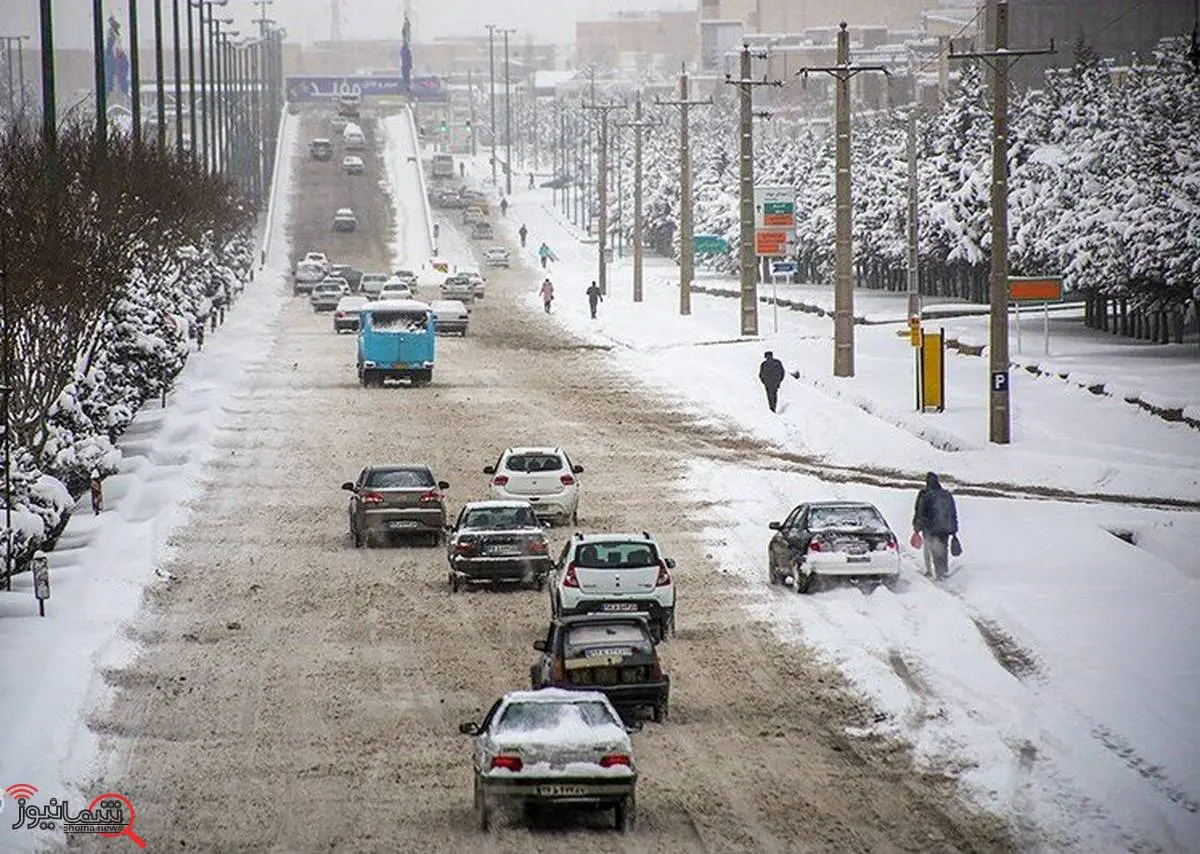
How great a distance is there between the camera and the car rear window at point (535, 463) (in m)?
38.0

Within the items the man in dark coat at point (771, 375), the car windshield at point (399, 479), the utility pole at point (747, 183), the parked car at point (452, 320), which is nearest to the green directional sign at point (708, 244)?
the parked car at point (452, 320)

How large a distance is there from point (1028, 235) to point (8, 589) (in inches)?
2199

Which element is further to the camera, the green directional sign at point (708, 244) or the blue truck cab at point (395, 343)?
the green directional sign at point (708, 244)

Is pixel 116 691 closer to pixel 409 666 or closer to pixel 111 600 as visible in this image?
pixel 409 666

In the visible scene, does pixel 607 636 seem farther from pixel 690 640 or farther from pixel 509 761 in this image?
pixel 690 640

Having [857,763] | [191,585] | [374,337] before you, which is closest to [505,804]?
[857,763]

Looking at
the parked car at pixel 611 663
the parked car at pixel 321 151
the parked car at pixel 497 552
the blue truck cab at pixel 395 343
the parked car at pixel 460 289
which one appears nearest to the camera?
the parked car at pixel 611 663

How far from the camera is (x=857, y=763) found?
21641 millimetres

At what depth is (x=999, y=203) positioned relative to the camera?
41625mm

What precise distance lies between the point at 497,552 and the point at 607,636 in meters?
9.16

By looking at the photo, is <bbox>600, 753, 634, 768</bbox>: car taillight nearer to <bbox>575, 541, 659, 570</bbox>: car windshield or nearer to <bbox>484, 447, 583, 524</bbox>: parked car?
<bbox>575, 541, 659, 570</bbox>: car windshield

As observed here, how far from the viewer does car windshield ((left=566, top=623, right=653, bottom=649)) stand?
22672 millimetres

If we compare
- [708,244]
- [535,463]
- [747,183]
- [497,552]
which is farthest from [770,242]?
[497,552]

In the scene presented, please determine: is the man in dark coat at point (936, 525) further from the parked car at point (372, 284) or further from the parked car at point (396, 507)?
the parked car at point (372, 284)
